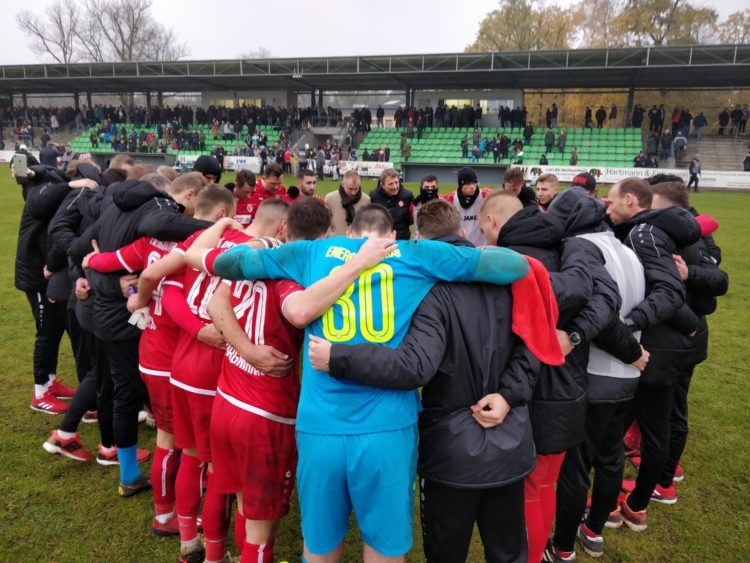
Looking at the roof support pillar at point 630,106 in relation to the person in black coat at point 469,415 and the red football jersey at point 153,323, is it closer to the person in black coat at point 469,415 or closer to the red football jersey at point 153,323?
the red football jersey at point 153,323

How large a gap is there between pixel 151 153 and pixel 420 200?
1305 inches

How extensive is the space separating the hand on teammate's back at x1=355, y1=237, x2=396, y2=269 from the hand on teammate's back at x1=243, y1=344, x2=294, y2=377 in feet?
2.33

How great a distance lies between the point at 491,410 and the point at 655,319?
1.42 meters

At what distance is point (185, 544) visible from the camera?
3045 millimetres

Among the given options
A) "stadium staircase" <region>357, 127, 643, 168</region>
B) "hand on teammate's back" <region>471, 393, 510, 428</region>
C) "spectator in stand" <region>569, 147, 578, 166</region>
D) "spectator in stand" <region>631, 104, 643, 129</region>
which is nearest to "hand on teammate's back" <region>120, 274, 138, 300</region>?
"hand on teammate's back" <region>471, 393, 510, 428</region>

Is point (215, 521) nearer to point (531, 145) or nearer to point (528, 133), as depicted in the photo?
point (528, 133)

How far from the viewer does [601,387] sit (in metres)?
2.94

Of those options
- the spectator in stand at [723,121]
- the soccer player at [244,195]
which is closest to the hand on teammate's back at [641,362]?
the soccer player at [244,195]

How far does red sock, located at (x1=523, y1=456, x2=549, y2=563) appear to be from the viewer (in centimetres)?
269

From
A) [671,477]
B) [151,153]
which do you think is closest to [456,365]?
[671,477]

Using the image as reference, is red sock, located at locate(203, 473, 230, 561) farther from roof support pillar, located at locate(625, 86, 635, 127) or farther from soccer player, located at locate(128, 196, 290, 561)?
roof support pillar, located at locate(625, 86, 635, 127)

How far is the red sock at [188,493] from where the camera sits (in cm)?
299

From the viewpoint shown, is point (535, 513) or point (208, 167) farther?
point (208, 167)

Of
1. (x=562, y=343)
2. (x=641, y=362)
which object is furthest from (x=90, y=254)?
(x=641, y=362)
